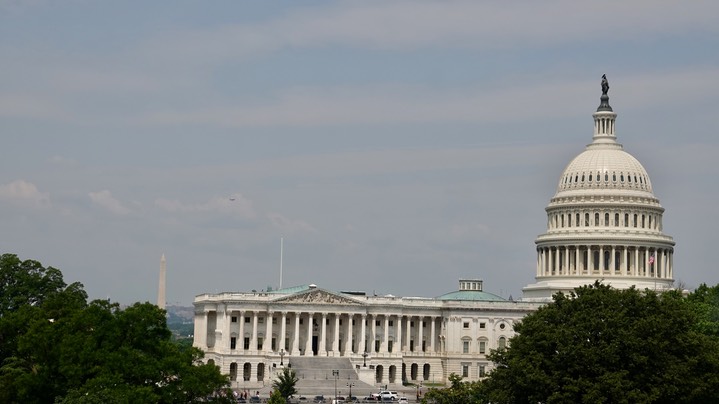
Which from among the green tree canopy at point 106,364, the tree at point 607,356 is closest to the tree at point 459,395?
the tree at point 607,356

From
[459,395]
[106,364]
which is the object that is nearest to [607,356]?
[459,395]

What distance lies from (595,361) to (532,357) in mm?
4840

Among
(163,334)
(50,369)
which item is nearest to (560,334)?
(163,334)

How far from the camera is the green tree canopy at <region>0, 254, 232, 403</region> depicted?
103375 mm

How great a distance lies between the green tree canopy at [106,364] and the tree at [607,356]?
70.6ft

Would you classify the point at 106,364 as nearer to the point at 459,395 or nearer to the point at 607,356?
the point at 459,395

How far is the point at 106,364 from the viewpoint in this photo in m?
105

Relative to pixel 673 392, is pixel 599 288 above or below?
above

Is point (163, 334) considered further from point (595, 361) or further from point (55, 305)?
point (595, 361)

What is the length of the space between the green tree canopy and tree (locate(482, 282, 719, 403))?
21.5 meters

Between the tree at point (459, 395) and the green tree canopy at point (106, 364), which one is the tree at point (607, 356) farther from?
the green tree canopy at point (106, 364)

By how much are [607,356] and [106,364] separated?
34.5 metres

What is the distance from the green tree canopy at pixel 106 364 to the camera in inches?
4070

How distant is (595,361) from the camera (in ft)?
365
